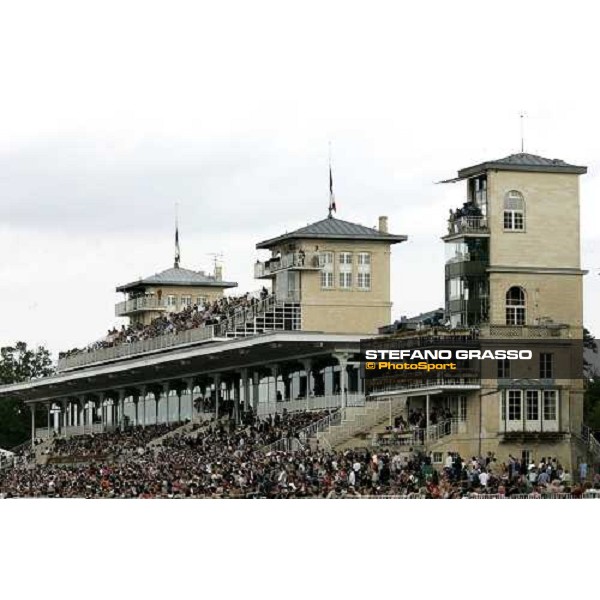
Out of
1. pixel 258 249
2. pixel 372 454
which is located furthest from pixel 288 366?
pixel 372 454

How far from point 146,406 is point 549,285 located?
4267cm

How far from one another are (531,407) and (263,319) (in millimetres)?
21340

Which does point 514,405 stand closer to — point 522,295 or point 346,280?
point 522,295

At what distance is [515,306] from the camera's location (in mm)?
87750

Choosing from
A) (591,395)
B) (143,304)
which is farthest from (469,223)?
(143,304)

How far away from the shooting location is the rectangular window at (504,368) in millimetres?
85438

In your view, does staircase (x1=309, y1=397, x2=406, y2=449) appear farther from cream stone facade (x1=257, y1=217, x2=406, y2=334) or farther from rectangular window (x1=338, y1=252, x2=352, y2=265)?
rectangular window (x1=338, y1=252, x2=352, y2=265)

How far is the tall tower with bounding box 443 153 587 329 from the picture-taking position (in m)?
87.6

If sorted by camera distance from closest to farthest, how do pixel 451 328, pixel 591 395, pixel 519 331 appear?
1. pixel 519 331
2. pixel 451 328
3. pixel 591 395

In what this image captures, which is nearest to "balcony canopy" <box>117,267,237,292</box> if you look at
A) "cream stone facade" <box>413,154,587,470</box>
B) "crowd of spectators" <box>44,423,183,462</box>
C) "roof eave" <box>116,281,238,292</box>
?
"roof eave" <box>116,281,238,292</box>

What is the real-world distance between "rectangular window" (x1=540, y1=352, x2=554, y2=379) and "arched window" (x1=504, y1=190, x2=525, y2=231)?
6.08 m

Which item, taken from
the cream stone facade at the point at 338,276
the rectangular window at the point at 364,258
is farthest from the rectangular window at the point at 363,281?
the rectangular window at the point at 364,258
